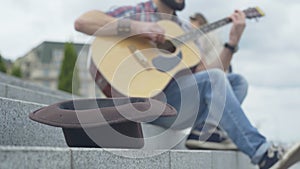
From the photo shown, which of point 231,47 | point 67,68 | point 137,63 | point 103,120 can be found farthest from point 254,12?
point 67,68

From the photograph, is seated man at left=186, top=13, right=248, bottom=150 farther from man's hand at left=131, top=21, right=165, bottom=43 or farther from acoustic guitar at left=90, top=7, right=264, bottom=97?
man's hand at left=131, top=21, right=165, bottom=43

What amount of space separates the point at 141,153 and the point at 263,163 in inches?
38.4

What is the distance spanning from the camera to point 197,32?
259cm

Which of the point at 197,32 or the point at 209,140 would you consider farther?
the point at 197,32

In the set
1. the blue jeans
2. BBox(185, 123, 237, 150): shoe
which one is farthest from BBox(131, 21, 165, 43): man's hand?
BBox(185, 123, 237, 150): shoe

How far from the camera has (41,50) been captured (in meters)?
40.9

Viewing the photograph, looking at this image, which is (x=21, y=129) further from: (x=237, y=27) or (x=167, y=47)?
(x=237, y=27)

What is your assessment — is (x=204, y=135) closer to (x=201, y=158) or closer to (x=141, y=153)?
(x=201, y=158)

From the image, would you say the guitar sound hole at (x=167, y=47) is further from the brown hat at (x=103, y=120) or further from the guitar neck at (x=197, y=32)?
the brown hat at (x=103, y=120)

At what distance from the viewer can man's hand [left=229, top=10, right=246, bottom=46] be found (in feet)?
7.91

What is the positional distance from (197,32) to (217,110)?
664 millimetres

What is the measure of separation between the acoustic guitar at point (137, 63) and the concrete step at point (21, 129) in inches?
21.3

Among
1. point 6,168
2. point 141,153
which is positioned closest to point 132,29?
point 141,153

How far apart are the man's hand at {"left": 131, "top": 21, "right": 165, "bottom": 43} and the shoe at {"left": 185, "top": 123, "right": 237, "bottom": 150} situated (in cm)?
50
